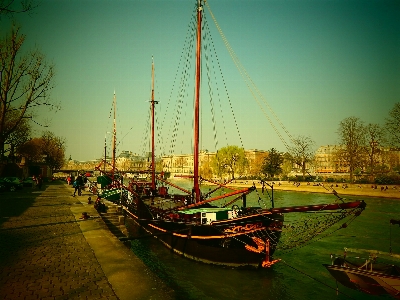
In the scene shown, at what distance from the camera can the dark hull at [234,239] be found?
1280cm

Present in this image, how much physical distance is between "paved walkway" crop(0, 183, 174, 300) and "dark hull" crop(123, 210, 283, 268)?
168 inches

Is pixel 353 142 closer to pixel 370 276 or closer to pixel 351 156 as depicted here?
pixel 351 156

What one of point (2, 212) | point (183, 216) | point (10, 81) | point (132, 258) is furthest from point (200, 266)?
point (10, 81)

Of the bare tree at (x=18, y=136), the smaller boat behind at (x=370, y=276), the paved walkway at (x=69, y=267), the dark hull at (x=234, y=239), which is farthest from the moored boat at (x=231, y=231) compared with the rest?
the bare tree at (x=18, y=136)

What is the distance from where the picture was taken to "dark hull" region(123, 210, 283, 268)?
42.0 ft

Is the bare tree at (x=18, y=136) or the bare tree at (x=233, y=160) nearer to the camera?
the bare tree at (x=18, y=136)

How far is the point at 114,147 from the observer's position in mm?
45719

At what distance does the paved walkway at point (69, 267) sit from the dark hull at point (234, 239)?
4.26m

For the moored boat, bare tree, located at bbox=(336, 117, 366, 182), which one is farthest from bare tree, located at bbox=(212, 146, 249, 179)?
the moored boat

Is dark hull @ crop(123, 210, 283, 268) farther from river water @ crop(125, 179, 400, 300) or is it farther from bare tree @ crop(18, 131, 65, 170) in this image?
A: bare tree @ crop(18, 131, 65, 170)

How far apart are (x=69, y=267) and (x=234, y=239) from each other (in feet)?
24.6

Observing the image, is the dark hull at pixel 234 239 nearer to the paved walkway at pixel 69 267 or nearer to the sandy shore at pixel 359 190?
the paved walkway at pixel 69 267

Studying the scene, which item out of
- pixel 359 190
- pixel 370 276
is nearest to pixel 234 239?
pixel 370 276

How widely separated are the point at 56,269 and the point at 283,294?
28.9 feet
